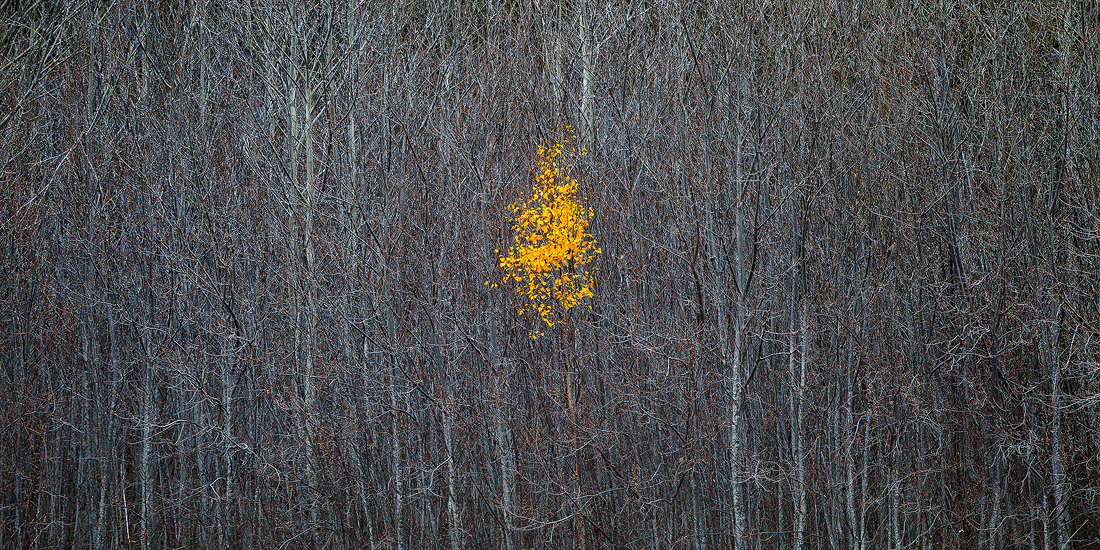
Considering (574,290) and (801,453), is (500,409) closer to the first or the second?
(574,290)

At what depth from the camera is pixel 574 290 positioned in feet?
32.8

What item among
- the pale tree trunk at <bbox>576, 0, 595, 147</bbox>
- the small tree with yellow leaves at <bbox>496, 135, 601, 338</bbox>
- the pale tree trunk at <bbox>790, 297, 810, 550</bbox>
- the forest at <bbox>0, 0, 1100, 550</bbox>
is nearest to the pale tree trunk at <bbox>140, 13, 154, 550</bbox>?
the forest at <bbox>0, 0, 1100, 550</bbox>

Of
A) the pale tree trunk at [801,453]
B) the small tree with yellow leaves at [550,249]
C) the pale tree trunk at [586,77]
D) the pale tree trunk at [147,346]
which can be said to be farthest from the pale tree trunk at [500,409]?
the pale tree trunk at [147,346]

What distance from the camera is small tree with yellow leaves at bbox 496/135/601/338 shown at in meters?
10.0

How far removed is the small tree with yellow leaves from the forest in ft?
0.38

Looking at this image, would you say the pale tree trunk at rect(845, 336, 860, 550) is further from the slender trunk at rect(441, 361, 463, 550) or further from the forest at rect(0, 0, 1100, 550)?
the slender trunk at rect(441, 361, 463, 550)

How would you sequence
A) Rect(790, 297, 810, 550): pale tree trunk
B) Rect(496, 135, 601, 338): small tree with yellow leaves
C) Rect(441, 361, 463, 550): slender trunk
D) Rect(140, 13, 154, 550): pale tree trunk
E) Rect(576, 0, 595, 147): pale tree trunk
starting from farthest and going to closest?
Rect(576, 0, 595, 147): pale tree trunk, Rect(496, 135, 601, 338): small tree with yellow leaves, Rect(140, 13, 154, 550): pale tree trunk, Rect(441, 361, 463, 550): slender trunk, Rect(790, 297, 810, 550): pale tree trunk

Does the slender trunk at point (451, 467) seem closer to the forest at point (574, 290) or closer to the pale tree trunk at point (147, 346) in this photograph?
the forest at point (574, 290)

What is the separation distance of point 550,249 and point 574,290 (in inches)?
23.0

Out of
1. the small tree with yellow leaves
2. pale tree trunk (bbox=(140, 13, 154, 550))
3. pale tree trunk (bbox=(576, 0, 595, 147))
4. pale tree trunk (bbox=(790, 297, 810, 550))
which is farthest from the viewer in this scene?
pale tree trunk (bbox=(576, 0, 595, 147))

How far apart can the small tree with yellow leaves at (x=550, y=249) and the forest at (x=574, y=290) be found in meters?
0.12

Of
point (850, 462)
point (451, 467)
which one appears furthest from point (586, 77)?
point (850, 462)

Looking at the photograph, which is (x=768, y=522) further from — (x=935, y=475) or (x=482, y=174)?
(x=482, y=174)

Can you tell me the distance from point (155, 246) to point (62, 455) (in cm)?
287
